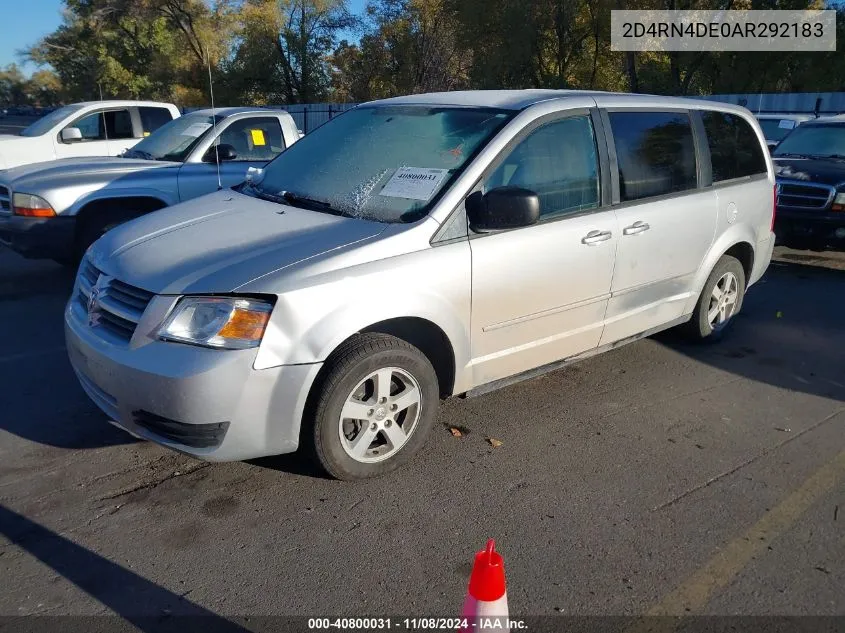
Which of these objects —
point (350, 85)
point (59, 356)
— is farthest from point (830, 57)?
point (59, 356)

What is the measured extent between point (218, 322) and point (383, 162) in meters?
1.48

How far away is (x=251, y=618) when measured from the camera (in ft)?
8.71

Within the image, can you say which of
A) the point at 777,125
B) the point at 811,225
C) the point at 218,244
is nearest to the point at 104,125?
the point at 218,244

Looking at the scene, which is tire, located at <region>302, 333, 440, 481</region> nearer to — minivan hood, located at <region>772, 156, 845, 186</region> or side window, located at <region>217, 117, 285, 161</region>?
side window, located at <region>217, 117, 285, 161</region>

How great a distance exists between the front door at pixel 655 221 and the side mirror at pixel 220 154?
417 centimetres

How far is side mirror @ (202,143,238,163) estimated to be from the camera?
731 cm

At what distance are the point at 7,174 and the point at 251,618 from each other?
640cm

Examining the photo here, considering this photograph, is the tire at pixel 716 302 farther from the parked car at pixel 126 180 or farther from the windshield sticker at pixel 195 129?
the windshield sticker at pixel 195 129

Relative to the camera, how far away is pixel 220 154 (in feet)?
24.0

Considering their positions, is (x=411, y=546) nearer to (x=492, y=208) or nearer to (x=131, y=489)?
(x=131, y=489)

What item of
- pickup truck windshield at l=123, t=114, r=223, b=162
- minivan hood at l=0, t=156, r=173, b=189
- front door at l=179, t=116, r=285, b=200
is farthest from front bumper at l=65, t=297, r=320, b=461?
pickup truck windshield at l=123, t=114, r=223, b=162

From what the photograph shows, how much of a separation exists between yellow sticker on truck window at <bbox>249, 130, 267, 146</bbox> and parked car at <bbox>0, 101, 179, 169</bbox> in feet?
8.54

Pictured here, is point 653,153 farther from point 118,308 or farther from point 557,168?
point 118,308

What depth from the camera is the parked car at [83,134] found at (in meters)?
9.72
